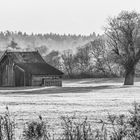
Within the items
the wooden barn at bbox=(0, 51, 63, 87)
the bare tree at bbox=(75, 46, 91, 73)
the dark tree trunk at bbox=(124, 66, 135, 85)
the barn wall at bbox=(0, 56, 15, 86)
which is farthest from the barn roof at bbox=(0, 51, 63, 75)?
the bare tree at bbox=(75, 46, 91, 73)

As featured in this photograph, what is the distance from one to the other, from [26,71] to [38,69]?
228 cm

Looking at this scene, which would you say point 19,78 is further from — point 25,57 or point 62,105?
point 62,105

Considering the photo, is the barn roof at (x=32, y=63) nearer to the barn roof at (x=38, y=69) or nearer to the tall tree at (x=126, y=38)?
the barn roof at (x=38, y=69)

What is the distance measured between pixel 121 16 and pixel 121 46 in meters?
4.37

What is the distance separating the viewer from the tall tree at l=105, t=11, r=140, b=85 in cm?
6931

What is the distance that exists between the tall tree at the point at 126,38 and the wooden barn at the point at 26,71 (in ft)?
36.3

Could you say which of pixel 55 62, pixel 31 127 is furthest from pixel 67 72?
pixel 31 127

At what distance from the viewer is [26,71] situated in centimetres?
7475

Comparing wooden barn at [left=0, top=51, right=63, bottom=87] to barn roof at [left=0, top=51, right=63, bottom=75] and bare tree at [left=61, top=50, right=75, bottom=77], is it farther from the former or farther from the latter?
bare tree at [left=61, top=50, right=75, bottom=77]

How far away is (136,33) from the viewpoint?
228 ft

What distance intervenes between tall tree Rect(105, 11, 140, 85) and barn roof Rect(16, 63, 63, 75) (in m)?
11.1

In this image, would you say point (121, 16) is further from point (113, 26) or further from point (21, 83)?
point (21, 83)

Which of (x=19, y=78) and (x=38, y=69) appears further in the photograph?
(x=38, y=69)

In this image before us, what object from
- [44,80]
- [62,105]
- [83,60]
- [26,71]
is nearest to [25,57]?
[26,71]
